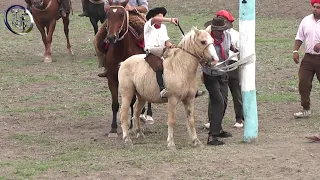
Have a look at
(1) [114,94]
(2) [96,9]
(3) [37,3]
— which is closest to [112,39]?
(1) [114,94]

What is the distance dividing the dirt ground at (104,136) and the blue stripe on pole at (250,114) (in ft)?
0.53

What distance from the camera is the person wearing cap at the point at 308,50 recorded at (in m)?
12.8

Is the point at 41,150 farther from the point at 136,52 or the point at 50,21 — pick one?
the point at 50,21

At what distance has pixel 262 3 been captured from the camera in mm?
30562

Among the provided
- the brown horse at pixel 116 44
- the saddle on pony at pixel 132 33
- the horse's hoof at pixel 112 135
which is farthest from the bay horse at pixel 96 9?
the horse's hoof at pixel 112 135

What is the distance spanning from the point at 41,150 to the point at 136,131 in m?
1.54

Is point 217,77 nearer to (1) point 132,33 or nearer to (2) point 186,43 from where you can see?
(2) point 186,43

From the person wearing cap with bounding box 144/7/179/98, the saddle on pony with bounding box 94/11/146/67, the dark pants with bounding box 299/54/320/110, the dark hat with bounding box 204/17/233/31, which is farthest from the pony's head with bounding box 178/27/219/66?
the dark pants with bounding box 299/54/320/110

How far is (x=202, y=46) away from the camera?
34.3 feet

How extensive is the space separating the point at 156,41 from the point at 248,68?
1.37 m

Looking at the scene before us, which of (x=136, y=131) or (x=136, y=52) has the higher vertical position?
(x=136, y=52)

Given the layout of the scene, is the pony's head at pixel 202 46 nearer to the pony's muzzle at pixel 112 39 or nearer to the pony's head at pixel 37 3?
the pony's muzzle at pixel 112 39

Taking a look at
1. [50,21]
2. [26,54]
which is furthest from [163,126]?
[26,54]

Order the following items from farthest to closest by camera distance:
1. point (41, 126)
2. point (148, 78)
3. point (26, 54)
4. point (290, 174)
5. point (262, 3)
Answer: point (262, 3), point (26, 54), point (41, 126), point (148, 78), point (290, 174)
